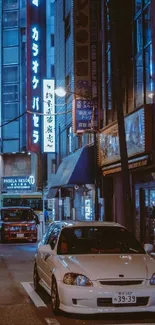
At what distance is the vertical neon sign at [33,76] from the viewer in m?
37.3

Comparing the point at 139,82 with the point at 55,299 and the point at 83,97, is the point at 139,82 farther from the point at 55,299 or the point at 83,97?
the point at 55,299

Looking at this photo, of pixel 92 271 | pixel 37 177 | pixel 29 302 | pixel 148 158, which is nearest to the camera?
pixel 92 271

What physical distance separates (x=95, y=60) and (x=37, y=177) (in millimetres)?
27890

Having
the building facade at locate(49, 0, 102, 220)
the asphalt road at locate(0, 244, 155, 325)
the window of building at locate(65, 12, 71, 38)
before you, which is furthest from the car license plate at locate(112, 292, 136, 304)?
the window of building at locate(65, 12, 71, 38)

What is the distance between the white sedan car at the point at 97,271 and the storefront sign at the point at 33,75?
25.9 metres

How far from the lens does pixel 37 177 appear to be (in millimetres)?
52438

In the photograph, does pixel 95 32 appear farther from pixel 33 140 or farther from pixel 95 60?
pixel 33 140

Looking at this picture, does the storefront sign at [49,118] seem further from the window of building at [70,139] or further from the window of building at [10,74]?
the window of building at [10,74]

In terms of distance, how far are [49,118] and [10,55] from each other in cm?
2246

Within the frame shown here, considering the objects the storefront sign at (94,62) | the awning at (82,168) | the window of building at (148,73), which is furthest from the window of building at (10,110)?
the window of building at (148,73)

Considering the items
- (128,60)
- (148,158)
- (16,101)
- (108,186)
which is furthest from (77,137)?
(16,101)

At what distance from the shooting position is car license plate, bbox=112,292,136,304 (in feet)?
28.7

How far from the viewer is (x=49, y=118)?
36.8 m

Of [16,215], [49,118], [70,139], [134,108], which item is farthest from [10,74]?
[134,108]
